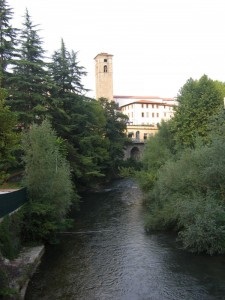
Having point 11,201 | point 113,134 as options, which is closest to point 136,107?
point 113,134

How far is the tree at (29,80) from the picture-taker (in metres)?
32.3

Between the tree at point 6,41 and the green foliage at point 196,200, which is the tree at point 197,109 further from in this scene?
the tree at point 6,41

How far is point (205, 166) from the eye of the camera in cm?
2227

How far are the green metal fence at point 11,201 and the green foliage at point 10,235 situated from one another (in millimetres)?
368

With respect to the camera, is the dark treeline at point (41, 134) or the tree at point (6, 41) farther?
the tree at point (6, 41)

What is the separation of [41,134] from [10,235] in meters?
8.53

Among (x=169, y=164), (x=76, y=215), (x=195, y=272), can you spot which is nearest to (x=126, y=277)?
(x=195, y=272)

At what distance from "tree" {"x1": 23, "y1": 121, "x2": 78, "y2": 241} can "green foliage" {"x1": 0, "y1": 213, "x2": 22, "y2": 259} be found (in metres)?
1.25

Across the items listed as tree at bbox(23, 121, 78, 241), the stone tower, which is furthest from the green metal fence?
the stone tower

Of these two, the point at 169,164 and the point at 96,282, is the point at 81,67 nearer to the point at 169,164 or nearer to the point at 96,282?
the point at 169,164

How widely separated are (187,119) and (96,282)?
21.8 meters

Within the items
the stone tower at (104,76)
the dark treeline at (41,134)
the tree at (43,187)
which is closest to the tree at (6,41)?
the dark treeline at (41,134)

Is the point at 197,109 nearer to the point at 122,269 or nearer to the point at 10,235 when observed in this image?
the point at 122,269

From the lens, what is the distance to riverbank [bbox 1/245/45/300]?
14.1 metres
